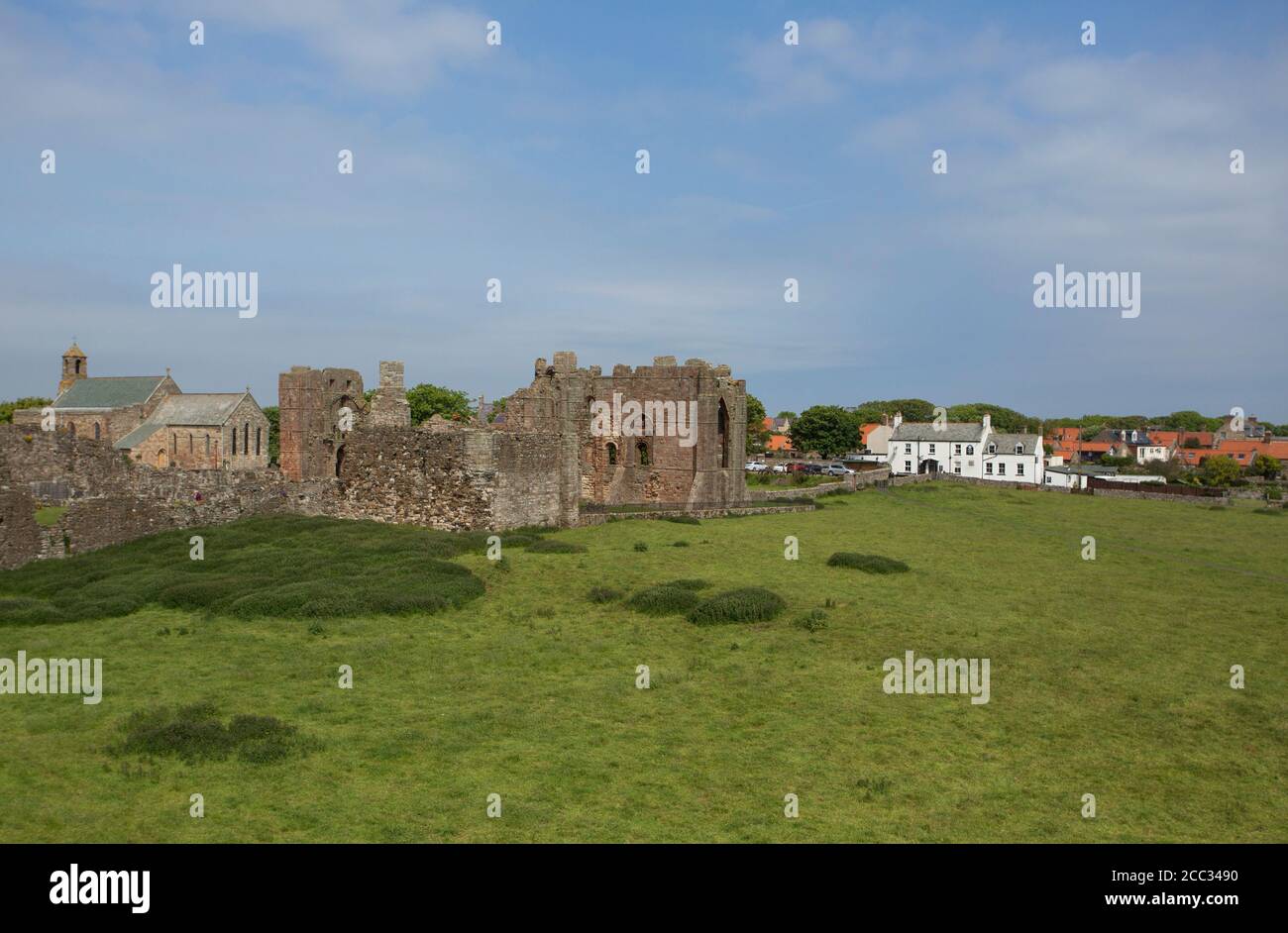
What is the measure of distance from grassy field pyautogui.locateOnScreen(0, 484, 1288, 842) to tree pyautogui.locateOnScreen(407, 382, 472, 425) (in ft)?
Answer: 230

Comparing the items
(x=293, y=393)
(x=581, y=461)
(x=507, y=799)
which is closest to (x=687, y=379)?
(x=581, y=461)

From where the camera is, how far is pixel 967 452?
91.9 m

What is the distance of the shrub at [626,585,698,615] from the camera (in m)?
20.5

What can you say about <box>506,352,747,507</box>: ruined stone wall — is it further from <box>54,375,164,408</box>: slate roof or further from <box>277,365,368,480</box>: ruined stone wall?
<box>54,375,164,408</box>: slate roof

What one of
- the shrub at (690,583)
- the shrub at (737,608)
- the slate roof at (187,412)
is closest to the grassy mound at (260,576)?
the shrub at (690,583)

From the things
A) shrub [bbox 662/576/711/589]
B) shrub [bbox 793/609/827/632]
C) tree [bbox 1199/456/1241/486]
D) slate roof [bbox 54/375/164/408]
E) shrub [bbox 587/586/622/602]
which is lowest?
shrub [bbox 793/609/827/632]

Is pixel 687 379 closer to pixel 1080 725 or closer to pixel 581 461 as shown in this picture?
pixel 581 461

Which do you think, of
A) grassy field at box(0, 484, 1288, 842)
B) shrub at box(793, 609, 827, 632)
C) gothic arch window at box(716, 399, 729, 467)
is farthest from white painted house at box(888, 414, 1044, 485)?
shrub at box(793, 609, 827, 632)

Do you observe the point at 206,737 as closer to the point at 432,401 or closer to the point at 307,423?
the point at 307,423

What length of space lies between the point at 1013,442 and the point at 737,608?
7952cm

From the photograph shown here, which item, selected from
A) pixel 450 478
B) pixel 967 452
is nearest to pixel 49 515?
pixel 450 478

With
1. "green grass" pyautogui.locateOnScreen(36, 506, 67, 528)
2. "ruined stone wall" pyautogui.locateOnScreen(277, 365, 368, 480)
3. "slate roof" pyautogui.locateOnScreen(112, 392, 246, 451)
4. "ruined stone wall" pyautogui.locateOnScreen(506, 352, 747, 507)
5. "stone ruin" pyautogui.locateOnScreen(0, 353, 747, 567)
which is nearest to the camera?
"green grass" pyautogui.locateOnScreen(36, 506, 67, 528)

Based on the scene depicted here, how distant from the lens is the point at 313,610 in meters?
18.9

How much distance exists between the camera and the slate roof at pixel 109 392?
84750 mm
